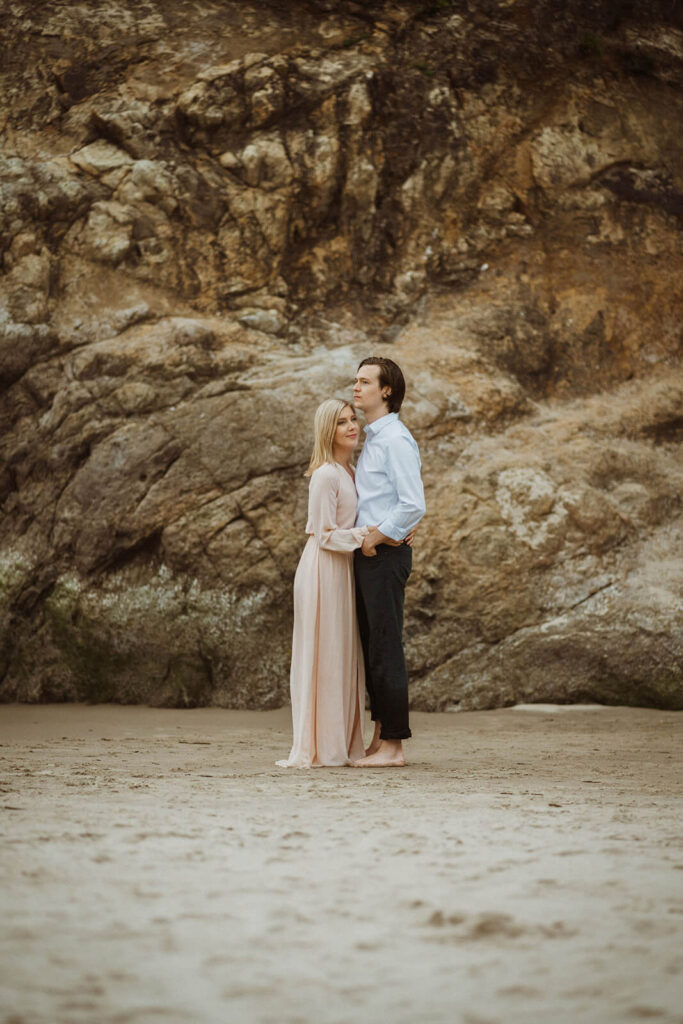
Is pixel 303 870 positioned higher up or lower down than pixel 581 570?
lower down

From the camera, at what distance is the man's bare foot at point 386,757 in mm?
5281

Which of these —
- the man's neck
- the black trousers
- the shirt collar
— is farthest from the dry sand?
the man's neck

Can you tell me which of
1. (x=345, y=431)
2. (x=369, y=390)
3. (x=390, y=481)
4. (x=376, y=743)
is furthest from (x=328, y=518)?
(x=376, y=743)

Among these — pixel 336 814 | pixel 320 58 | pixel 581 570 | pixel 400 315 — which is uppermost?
pixel 320 58

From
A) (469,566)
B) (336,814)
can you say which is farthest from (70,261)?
(336,814)

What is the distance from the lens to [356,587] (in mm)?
5602

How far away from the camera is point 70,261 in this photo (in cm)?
877

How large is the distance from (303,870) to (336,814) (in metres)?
0.86

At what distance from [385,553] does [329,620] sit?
448 millimetres

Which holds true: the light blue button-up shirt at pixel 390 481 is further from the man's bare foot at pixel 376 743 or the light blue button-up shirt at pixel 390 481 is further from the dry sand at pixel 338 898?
the dry sand at pixel 338 898

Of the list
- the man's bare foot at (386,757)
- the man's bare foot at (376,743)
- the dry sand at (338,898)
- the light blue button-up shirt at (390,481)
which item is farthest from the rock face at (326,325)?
the dry sand at (338,898)

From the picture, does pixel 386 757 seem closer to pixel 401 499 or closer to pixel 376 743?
pixel 376 743

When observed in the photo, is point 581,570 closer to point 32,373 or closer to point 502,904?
point 32,373

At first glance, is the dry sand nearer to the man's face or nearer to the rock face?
the man's face
